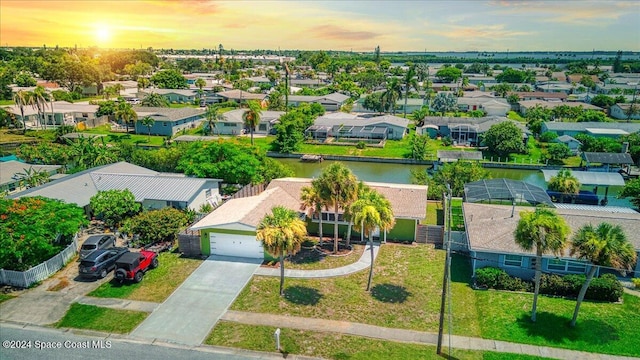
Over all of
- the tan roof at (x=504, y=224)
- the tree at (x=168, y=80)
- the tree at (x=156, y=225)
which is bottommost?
the tree at (x=156, y=225)

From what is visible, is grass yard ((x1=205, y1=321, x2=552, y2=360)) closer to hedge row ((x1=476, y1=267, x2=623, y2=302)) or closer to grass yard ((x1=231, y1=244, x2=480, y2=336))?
grass yard ((x1=231, y1=244, x2=480, y2=336))

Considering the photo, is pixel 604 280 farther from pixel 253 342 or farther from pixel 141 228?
pixel 141 228

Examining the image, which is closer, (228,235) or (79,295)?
(79,295)

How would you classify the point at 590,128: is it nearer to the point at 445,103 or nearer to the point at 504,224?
the point at 445,103

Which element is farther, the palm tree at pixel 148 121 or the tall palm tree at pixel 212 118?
the tall palm tree at pixel 212 118

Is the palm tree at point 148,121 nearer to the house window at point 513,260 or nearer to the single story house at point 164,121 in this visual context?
the single story house at point 164,121

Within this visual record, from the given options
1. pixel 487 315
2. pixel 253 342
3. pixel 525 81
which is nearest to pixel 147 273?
pixel 253 342

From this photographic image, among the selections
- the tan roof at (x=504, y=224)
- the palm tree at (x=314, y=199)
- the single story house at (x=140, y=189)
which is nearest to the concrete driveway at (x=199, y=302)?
the palm tree at (x=314, y=199)
